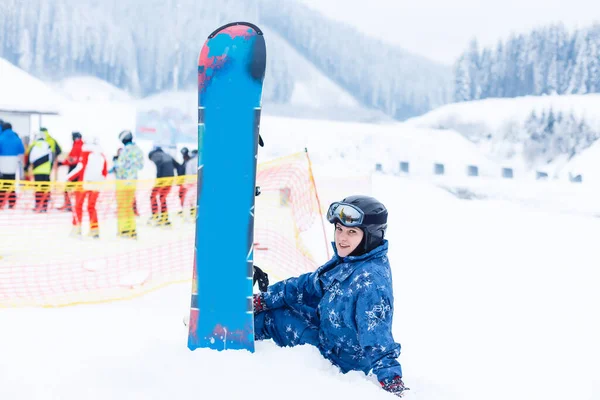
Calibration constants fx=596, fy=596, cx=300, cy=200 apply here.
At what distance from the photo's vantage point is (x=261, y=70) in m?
2.47

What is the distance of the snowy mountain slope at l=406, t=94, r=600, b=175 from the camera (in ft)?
80.1

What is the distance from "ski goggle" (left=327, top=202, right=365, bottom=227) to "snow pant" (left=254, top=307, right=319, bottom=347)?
569mm

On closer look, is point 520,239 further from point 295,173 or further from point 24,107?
point 24,107

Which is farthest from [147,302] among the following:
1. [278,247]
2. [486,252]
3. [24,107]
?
[24,107]

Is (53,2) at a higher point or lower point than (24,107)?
higher

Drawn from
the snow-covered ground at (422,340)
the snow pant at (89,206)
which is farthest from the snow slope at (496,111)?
the snow pant at (89,206)

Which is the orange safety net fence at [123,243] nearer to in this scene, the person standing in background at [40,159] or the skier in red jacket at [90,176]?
the skier in red jacket at [90,176]

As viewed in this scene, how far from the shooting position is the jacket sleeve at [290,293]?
2.94 metres

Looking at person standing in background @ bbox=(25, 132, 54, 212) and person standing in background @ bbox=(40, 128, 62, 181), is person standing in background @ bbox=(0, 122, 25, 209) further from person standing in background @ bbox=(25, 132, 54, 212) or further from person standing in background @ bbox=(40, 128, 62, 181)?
person standing in background @ bbox=(40, 128, 62, 181)

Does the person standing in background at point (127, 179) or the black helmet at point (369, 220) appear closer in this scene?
the black helmet at point (369, 220)

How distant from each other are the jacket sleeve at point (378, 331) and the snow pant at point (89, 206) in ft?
20.2

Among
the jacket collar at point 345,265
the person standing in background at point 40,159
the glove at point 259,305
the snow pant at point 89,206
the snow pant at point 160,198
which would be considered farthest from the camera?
the person standing in background at point 40,159

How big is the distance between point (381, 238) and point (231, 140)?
816 mm

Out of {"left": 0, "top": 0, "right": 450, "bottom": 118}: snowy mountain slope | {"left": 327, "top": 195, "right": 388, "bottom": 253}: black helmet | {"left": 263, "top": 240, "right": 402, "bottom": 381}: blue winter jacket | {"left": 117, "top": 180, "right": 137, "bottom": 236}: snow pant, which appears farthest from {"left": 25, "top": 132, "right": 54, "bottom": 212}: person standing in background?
{"left": 0, "top": 0, "right": 450, "bottom": 118}: snowy mountain slope
